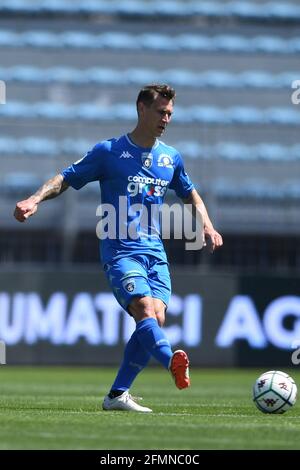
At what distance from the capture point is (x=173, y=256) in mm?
16688

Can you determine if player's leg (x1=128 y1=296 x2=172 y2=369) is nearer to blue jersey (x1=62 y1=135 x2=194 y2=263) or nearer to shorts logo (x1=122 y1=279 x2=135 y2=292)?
shorts logo (x1=122 y1=279 x2=135 y2=292)

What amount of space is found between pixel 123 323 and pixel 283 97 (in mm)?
6678

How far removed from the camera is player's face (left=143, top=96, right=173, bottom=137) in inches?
297

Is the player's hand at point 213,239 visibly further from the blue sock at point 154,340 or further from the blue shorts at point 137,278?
the blue sock at point 154,340

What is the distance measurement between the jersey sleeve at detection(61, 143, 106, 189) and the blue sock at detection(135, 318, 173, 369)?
111cm

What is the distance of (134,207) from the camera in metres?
7.59

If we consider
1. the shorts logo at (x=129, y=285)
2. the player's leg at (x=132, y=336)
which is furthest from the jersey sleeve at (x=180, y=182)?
the shorts logo at (x=129, y=285)

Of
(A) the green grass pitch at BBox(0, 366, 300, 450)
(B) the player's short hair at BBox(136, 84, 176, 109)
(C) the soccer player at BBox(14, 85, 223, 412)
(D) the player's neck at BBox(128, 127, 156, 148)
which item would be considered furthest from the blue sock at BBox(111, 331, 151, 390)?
(B) the player's short hair at BBox(136, 84, 176, 109)

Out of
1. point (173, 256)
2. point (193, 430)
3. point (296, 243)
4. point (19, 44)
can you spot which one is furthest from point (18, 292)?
point (193, 430)

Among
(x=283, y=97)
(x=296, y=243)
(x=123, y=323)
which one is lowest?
(x=123, y=323)

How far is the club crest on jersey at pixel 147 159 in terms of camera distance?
770 centimetres

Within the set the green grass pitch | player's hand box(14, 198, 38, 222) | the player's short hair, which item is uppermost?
the player's short hair

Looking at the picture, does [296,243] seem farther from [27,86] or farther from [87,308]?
[27,86]

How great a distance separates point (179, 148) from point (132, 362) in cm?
1116
